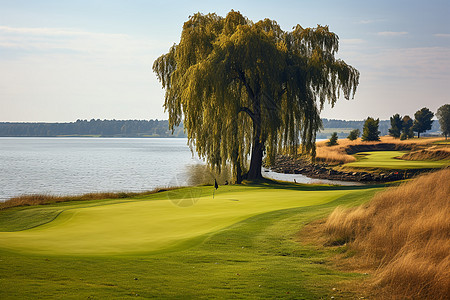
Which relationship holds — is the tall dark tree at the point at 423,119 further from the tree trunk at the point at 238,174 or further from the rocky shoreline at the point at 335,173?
the tree trunk at the point at 238,174

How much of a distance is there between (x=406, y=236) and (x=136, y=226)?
7.79 metres

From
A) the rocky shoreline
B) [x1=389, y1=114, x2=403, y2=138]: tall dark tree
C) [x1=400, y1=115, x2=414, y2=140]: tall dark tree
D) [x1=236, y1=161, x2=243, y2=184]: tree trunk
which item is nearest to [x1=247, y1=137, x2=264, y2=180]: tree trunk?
[x1=236, y1=161, x2=243, y2=184]: tree trunk

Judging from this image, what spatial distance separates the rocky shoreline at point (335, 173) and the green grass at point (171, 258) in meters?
23.9

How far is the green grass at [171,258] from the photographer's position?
22.1ft

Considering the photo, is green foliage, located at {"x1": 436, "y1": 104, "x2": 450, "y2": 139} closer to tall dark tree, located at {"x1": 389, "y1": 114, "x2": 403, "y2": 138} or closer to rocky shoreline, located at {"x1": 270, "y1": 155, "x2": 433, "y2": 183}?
tall dark tree, located at {"x1": 389, "y1": 114, "x2": 403, "y2": 138}

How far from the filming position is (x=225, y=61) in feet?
87.0

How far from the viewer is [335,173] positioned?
5025cm

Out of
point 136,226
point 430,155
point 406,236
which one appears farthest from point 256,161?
point 430,155

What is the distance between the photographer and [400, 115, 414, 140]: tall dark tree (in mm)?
87531

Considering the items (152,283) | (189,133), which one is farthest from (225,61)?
(152,283)

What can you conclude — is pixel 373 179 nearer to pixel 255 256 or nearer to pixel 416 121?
pixel 255 256

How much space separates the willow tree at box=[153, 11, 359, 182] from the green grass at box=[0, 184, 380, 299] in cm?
1177

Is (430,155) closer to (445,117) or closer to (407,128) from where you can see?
(445,117)

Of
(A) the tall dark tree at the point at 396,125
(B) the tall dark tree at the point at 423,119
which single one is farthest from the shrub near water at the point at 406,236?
(B) the tall dark tree at the point at 423,119
